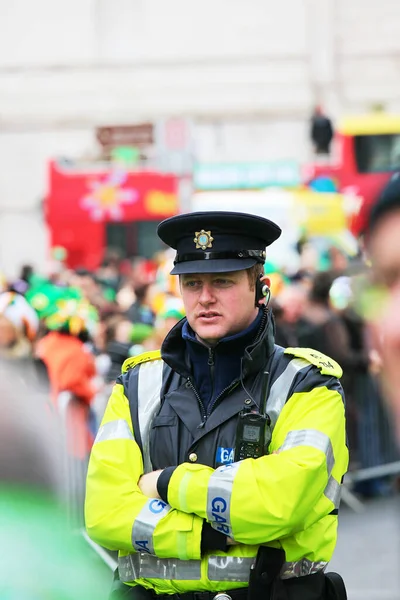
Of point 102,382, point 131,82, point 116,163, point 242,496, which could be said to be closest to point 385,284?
point 242,496

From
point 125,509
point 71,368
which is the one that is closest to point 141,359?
point 125,509

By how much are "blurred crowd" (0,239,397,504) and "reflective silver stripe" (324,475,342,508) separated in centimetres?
311

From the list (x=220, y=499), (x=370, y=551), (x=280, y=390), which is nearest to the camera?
(x=220, y=499)

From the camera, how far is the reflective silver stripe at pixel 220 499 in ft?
11.0

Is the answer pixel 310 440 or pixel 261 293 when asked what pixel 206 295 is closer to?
pixel 261 293

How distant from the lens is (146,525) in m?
3.46

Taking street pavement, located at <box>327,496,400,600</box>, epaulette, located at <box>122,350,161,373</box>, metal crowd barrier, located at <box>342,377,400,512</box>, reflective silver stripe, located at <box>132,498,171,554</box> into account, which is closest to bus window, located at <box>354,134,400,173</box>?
metal crowd barrier, located at <box>342,377,400,512</box>

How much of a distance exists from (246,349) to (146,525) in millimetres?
604

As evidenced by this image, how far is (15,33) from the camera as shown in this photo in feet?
Result: 124

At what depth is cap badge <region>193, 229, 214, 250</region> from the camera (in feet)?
12.2

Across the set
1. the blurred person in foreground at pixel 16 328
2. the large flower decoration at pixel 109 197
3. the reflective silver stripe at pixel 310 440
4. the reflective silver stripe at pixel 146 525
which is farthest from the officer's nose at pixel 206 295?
the large flower decoration at pixel 109 197

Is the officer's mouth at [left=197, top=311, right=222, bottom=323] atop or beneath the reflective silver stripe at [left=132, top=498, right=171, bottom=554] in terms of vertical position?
atop

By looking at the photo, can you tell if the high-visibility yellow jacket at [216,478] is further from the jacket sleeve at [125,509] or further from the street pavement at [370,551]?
the street pavement at [370,551]

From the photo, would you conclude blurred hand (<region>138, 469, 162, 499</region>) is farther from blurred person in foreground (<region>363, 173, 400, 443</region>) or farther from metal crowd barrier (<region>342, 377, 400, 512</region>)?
metal crowd barrier (<region>342, 377, 400, 512</region>)
